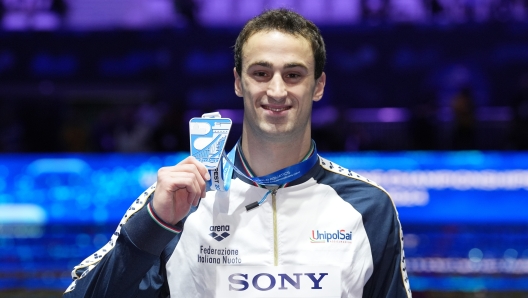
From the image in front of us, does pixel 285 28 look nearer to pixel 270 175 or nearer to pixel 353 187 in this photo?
pixel 270 175

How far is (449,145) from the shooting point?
9008 millimetres

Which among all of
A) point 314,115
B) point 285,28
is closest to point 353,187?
point 285,28

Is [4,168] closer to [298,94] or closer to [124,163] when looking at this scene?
[124,163]

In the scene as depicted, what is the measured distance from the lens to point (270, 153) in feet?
7.15

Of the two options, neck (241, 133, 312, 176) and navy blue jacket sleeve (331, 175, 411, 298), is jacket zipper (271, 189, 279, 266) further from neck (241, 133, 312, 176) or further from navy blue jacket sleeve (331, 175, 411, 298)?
navy blue jacket sleeve (331, 175, 411, 298)

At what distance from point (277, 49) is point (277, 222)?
52 cm

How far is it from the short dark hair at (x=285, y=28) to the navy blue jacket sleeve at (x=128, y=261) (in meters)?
0.57

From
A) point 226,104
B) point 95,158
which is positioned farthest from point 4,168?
point 226,104

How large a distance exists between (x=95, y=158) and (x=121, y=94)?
12.6 ft

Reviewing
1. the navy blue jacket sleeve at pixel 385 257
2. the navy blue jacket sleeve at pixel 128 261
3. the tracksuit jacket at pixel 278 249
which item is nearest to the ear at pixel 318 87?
the tracksuit jacket at pixel 278 249

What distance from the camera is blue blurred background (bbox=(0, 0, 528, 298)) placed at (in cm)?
723

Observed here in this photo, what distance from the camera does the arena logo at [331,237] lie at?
84.8 inches

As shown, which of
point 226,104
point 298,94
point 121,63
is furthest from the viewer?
point 121,63

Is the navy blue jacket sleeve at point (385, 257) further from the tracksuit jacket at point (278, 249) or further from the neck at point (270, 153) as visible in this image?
the neck at point (270, 153)
